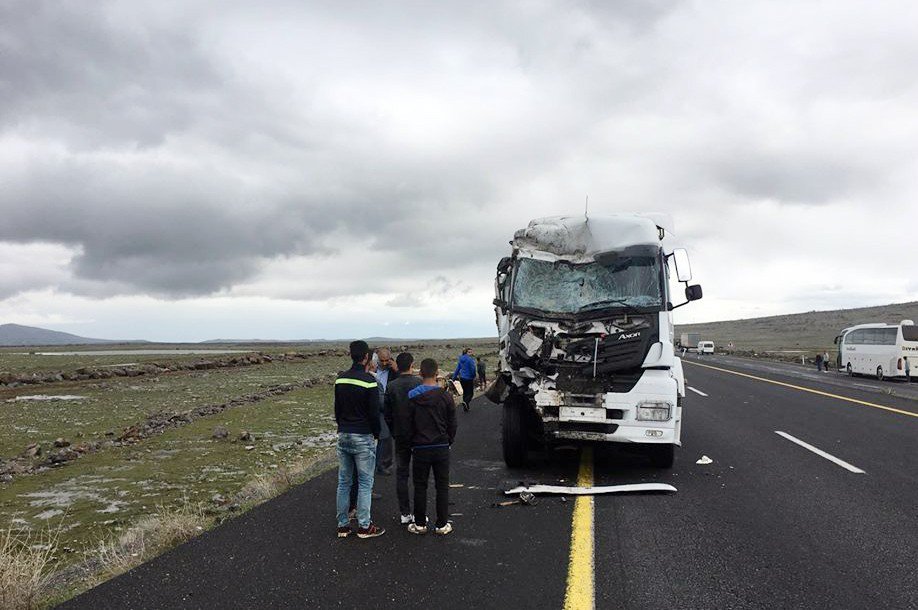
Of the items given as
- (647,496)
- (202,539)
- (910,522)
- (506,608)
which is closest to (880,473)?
(910,522)

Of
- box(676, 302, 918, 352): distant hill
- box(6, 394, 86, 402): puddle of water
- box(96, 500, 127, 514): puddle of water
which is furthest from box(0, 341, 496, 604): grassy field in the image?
box(676, 302, 918, 352): distant hill

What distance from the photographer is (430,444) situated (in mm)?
5883

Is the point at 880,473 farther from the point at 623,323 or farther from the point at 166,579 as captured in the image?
the point at 166,579

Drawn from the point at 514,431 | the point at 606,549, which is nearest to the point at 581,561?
the point at 606,549

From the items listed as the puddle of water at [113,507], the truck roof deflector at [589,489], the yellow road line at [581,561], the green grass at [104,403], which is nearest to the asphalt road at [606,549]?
the yellow road line at [581,561]

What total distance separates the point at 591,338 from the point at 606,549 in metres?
3.31

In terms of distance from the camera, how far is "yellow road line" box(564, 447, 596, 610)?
4137 mm

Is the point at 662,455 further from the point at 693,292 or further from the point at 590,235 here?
the point at 590,235

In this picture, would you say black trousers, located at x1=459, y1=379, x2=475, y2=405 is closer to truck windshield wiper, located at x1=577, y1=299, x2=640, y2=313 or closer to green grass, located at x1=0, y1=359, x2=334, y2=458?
truck windshield wiper, located at x1=577, y1=299, x2=640, y2=313

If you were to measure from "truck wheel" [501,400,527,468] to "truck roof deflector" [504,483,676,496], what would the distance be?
1.05 meters

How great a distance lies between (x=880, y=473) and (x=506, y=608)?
6851mm

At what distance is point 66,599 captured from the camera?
4699mm

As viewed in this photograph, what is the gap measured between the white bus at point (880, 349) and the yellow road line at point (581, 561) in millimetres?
28230

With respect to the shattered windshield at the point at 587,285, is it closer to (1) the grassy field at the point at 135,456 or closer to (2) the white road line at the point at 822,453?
(2) the white road line at the point at 822,453
